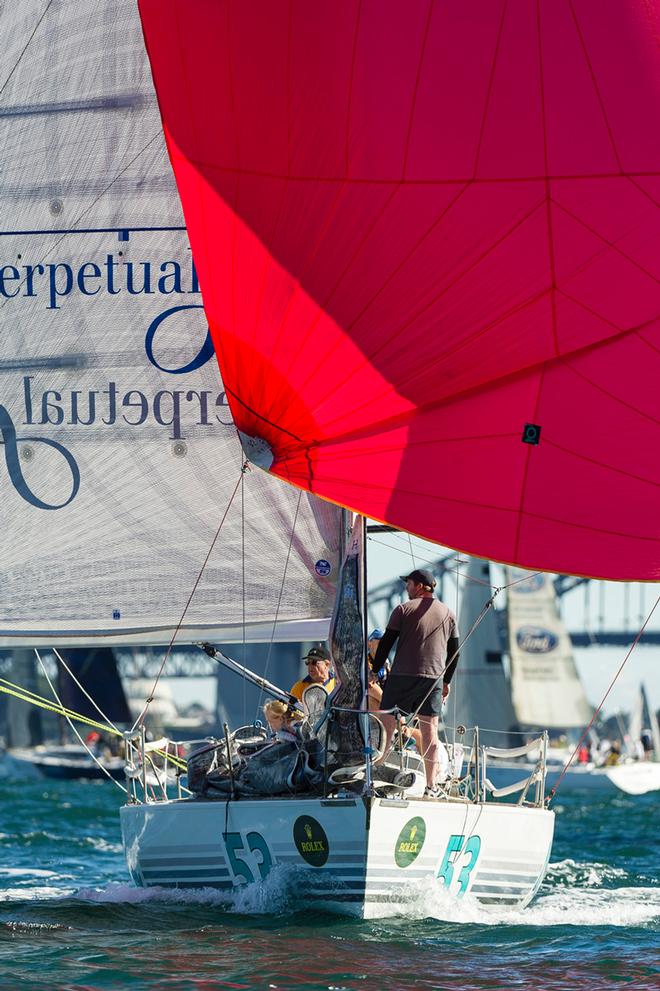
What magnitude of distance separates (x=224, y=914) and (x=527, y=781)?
2180mm

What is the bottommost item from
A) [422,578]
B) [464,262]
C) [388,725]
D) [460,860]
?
[460,860]

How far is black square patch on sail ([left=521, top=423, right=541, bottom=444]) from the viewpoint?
8.71 m

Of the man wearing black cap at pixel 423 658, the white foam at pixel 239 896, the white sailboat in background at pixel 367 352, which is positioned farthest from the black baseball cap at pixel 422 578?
the white foam at pixel 239 896

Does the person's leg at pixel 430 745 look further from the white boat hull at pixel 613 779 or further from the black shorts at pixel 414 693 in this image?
the white boat hull at pixel 613 779

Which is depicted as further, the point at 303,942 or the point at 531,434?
the point at 531,434

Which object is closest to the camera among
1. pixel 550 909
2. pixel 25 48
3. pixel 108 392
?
pixel 550 909

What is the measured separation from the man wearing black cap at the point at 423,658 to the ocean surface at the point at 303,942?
3.10ft

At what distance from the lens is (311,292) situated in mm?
8633

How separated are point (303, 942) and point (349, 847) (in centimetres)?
58

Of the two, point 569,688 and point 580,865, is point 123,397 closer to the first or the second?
point 580,865

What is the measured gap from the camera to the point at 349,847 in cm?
872

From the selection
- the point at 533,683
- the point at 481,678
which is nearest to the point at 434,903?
the point at 481,678

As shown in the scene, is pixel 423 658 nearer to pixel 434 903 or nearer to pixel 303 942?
pixel 434 903

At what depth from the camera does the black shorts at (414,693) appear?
30.8ft
